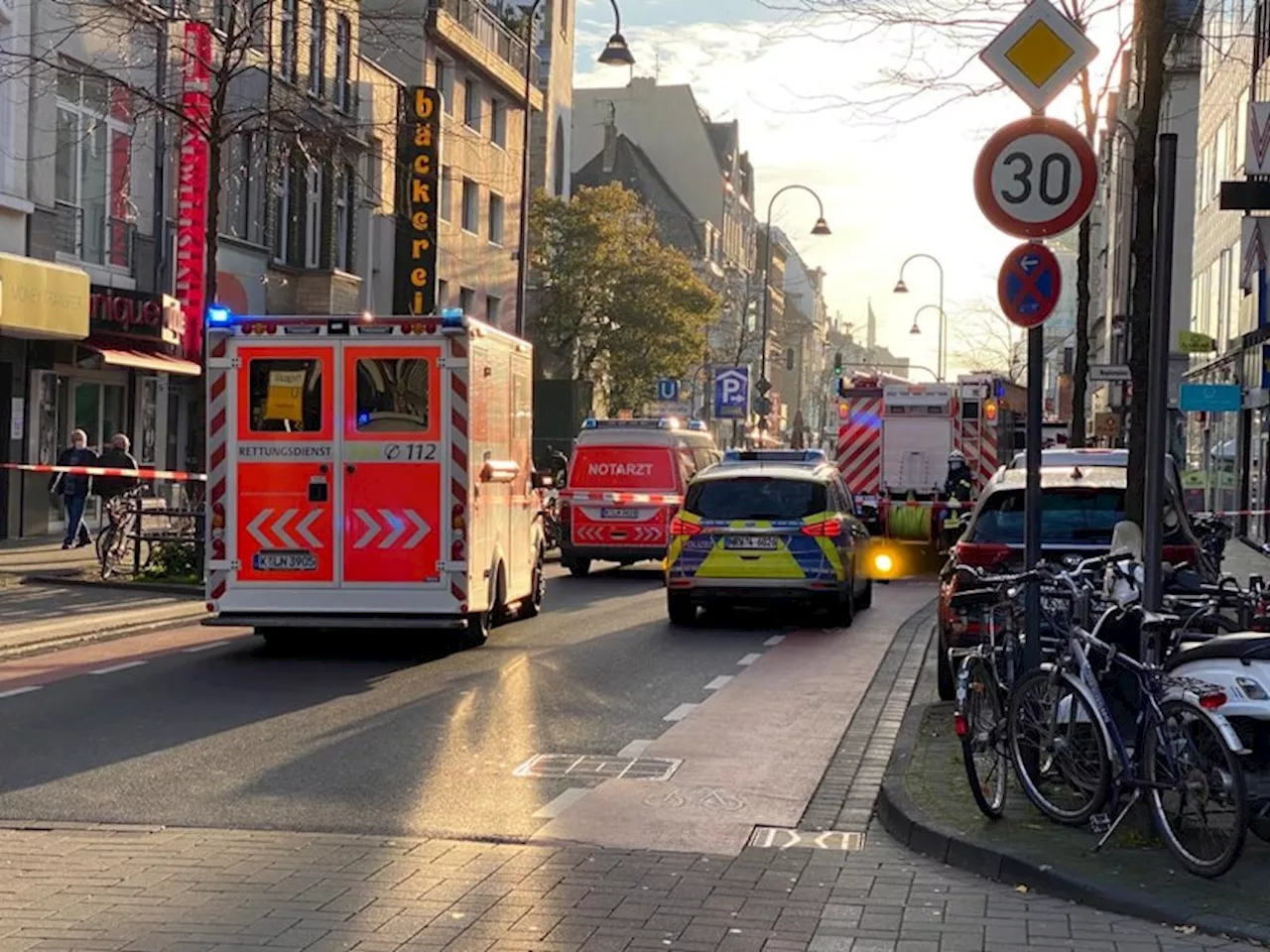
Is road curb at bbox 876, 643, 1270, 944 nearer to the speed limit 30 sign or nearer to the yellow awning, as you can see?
the speed limit 30 sign

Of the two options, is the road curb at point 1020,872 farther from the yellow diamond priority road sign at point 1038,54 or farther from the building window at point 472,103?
the building window at point 472,103

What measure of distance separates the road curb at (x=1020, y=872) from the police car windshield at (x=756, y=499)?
363 inches

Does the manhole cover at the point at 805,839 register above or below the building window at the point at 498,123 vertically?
below

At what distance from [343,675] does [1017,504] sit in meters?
5.30

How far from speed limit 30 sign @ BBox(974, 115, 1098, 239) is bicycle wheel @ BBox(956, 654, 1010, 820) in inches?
84.5

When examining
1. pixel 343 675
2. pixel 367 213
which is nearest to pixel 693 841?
pixel 343 675

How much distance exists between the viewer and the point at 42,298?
23344mm

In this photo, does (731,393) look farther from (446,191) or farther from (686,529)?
(686,529)

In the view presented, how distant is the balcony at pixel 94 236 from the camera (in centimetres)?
2569

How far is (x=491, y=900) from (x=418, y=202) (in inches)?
1180

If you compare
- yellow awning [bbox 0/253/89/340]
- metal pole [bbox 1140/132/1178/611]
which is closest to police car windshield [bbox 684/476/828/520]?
metal pole [bbox 1140/132/1178/611]

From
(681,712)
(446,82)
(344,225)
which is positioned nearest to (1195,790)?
(681,712)

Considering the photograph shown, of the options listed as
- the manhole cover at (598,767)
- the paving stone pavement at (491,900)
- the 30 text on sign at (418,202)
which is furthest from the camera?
the 30 text on sign at (418,202)

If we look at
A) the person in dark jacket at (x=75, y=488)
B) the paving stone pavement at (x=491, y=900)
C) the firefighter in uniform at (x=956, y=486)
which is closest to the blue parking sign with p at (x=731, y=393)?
the firefighter in uniform at (x=956, y=486)
